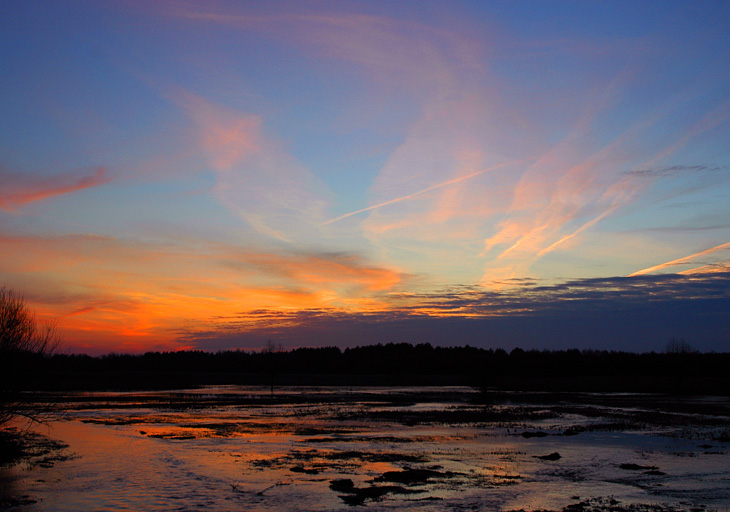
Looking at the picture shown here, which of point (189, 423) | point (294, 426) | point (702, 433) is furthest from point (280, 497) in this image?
point (702, 433)

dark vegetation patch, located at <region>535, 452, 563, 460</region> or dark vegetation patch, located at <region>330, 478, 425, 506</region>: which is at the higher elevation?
dark vegetation patch, located at <region>330, 478, 425, 506</region>

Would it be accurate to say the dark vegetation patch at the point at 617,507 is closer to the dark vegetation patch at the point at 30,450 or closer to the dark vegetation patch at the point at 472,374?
the dark vegetation patch at the point at 30,450

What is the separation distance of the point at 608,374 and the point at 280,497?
141 m

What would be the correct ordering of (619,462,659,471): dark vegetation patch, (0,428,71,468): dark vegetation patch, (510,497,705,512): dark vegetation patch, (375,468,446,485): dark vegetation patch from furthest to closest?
1. (0,428,71,468): dark vegetation patch
2. (619,462,659,471): dark vegetation patch
3. (375,468,446,485): dark vegetation patch
4. (510,497,705,512): dark vegetation patch

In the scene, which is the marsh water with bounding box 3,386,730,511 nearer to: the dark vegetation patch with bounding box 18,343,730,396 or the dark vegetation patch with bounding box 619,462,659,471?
the dark vegetation patch with bounding box 619,462,659,471

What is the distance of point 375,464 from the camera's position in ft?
85.1

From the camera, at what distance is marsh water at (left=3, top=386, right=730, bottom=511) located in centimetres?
1923

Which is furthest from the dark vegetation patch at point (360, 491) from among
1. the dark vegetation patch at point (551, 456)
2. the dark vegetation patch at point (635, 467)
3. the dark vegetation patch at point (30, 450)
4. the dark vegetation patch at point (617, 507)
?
the dark vegetation patch at point (30, 450)

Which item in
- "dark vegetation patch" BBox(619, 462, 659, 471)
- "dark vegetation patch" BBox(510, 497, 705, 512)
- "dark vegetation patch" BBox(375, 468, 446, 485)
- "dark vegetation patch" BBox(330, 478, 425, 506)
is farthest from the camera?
Answer: "dark vegetation patch" BBox(619, 462, 659, 471)

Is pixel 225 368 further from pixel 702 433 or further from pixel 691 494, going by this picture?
pixel 691 494

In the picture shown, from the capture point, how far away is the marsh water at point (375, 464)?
19234 mm

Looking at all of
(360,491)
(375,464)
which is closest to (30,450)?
(375,464)

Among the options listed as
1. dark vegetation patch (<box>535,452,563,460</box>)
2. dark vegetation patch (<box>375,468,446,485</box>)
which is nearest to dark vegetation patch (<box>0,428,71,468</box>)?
dark vegetation patch (<box>375,468,446,485</box>)

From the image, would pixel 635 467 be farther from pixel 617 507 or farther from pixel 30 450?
pixel 30 450
